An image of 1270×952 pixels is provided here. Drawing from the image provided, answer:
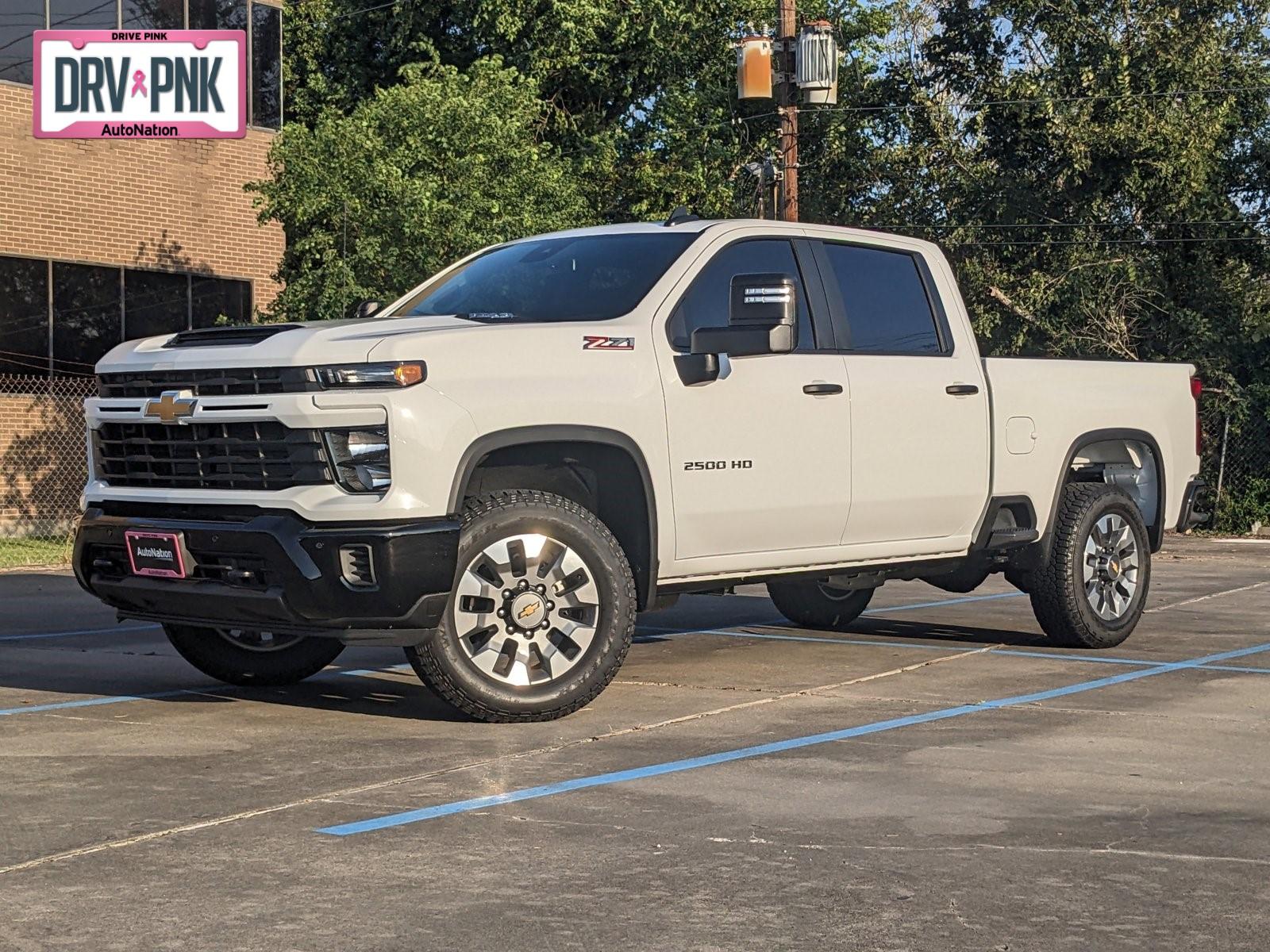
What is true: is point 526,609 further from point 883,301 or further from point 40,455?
point 40,455

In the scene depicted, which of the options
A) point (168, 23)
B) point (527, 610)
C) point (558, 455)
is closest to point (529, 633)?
point (527, 610)

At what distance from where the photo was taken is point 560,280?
344 inches

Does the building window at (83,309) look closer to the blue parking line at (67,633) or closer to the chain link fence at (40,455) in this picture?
the chain link fence at (40,455)

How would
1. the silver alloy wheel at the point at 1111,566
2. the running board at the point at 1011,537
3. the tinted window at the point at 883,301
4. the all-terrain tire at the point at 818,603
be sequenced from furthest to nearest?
1. the all-terrain tire at the point at 818,603
2. the silver alloy wheel at the point at 1111,566
3. the running board at the point at 1011,537
4. the tinted window at the point at 883,301

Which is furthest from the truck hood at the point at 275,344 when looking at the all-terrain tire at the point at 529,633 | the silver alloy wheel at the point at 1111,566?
the silver alloy wheel at the point at 1111,566

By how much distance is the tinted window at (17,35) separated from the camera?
75.3 feet

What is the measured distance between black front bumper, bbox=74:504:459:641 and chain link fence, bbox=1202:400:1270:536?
59.7 feet

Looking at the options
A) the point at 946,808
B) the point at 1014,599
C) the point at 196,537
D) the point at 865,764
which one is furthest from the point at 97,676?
the point at 1014,599

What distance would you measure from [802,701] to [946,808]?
242 cm

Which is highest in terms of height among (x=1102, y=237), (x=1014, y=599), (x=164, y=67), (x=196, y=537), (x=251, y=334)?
(x=164, y=67)

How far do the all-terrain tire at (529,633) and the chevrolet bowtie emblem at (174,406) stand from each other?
4.05 ft

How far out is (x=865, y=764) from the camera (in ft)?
22.7

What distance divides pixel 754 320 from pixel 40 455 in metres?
16.8

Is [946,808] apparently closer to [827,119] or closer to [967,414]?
[967,414]
